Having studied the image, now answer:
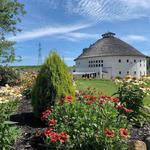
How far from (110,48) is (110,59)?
252 cm

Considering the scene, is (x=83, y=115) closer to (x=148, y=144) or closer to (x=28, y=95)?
(x=148, y=144)

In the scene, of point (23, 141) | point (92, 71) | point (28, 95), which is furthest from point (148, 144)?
point (92, 71)

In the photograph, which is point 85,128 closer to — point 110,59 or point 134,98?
point 134,98

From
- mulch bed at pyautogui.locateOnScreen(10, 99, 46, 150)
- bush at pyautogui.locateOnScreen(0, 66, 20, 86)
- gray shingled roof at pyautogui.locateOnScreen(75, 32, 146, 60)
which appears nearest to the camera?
mulch bed at pyautogui.locateOnScreen(10, 99, 46, 150)

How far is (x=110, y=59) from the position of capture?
8100cm

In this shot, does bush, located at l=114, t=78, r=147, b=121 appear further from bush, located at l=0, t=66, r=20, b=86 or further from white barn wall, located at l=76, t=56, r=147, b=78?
white barn wall, located at l=76, t=56, r=147, b=78

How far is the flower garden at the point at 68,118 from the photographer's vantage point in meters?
6.54

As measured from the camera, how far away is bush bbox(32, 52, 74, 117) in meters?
9.01

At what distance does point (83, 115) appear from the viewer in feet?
23.3

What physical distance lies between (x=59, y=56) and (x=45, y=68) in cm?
52

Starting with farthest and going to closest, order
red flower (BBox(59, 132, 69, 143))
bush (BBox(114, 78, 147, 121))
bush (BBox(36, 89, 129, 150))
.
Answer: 1. bush (BBox(114, 78, 147, 121))
2. bush (BBox(36, 89, 129, 150))
3. red flower (BBox(59, 132, 69, 143))

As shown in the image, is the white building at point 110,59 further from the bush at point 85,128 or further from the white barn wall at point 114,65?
the bush at point 85,128

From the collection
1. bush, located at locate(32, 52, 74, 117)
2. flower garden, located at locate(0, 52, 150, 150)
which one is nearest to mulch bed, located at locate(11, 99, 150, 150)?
flower garden, located at locate(0, 52, 150, 150)

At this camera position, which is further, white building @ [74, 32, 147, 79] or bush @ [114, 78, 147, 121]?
white building @ [74, 32, 147, 79]
